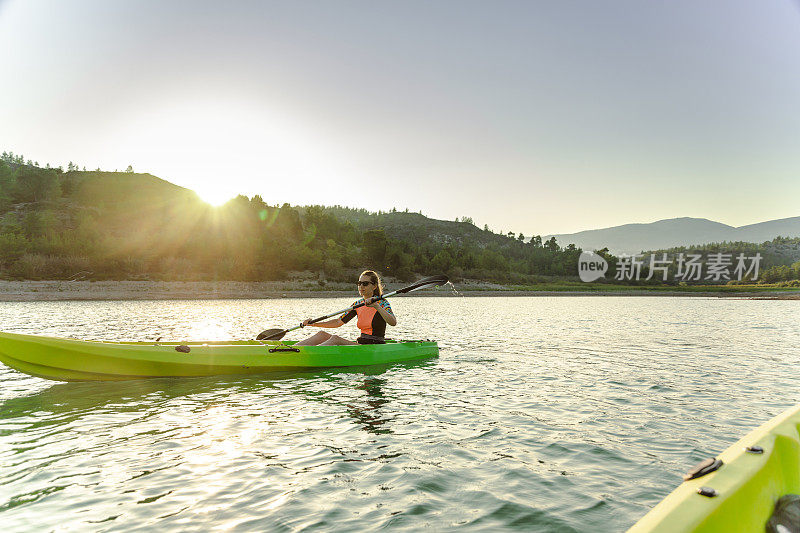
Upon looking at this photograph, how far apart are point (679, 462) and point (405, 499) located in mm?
3104

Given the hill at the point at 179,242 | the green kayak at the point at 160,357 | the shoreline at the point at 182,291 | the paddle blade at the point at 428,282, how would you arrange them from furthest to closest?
the hill at the point at 179,242 → the shoreline at the point at 182,291 → the paddle blade at the point at 428,282 → the green kayak at the point at 160,357

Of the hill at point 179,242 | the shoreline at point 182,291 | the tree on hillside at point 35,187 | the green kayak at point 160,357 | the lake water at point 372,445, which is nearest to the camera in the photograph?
the lake water at point 372,445

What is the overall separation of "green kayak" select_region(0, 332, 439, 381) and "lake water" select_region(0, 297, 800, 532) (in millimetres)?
275

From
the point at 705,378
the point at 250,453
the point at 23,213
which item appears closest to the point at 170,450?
the point at 250,453

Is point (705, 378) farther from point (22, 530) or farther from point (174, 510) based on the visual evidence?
point (22, 530)

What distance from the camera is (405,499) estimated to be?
14.4 ft

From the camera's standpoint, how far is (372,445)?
233 inches

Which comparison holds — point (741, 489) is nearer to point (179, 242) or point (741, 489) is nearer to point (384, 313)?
point (384, 313)

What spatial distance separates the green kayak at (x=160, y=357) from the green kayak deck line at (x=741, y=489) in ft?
26.9

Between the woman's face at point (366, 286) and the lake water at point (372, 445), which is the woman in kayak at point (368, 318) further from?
the lake water at point (372, 445)

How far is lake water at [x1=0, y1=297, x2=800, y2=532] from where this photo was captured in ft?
13.3

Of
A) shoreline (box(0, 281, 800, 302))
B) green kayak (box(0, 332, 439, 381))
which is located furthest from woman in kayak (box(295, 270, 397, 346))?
shoreline (box(0, 281, 800, 302))

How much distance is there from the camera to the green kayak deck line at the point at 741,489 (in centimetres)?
220

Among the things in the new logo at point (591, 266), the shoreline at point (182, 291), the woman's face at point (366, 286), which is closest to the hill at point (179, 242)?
the new logo at point (591, 266)
